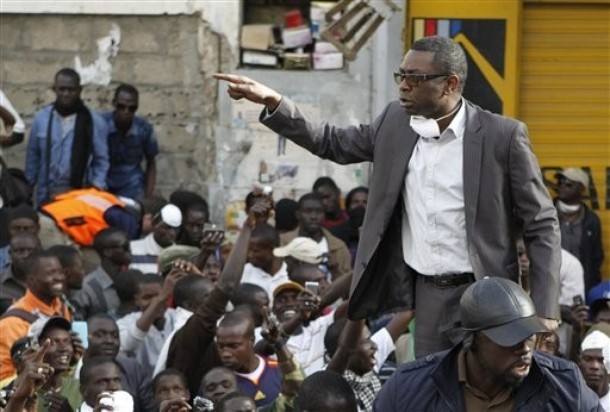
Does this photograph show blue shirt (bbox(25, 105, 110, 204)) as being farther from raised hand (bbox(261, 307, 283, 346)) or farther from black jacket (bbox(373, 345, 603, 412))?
black jacket (bbox(373, 345, 603, 412))

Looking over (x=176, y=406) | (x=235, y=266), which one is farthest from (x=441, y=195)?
(x=235, y=266)

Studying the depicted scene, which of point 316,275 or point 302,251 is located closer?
point 316,275

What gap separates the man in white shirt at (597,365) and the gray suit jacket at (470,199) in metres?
2.85

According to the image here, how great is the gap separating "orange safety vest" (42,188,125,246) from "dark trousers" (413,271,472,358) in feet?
21.0

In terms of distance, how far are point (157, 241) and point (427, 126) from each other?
616 centimetres

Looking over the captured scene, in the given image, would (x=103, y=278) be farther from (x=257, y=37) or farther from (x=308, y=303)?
(x=257, y=37)

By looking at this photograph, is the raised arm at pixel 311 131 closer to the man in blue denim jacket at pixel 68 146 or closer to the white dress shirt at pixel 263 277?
the white dress shirt at pixel 263 277

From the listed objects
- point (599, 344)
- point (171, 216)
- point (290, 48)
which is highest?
point (290, 48)

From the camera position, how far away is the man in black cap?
5.73 meters

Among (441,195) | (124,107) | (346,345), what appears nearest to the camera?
(441,195)

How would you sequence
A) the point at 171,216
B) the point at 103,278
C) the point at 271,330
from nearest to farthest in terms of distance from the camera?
the point at 271,330 < the point at 103,278 < the point at 171,216

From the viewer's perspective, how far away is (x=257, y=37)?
1489cm

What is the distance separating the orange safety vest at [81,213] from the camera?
13.6 metres

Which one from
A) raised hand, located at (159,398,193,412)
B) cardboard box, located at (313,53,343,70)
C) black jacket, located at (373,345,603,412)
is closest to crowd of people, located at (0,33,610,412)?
black jacket, located at (373,345,603,412)
